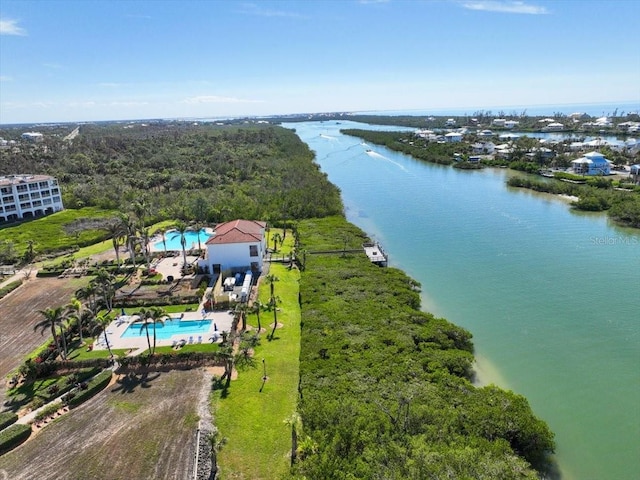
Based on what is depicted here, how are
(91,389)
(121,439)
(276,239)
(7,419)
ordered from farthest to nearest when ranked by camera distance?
(276,239)
(91,389)
(7,419)
(121,439)

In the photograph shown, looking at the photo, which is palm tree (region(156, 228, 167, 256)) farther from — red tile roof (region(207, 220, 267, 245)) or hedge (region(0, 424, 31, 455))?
hedge (region(0, 424, 31, 455))

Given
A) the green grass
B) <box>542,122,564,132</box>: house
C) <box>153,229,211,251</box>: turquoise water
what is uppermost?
<box>542,122,564,132</box>: house

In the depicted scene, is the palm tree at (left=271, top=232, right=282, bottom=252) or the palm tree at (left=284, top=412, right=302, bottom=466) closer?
the palm tree at (left=284, top=412, right=302, bottom=466)

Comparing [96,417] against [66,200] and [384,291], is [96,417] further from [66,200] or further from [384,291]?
[66,200]

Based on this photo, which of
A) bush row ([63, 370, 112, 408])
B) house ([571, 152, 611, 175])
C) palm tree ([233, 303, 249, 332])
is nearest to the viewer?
bush row ([63, 370, 112, 408])

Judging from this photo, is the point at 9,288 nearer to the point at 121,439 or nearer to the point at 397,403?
the point at 121,439

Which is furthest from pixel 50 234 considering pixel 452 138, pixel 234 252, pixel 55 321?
pixel 452 138

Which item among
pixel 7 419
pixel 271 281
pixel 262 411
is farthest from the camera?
pixel 271 281

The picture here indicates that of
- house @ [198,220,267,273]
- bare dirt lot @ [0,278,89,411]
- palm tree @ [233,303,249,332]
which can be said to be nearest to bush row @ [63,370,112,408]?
bare dirt lot @ [0,278,89,411]
